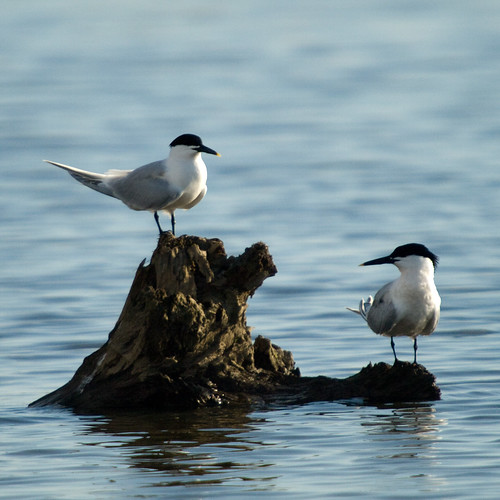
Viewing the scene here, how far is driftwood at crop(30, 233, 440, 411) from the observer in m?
9.20

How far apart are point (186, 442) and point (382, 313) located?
2.19 meters

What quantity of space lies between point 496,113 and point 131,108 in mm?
9362

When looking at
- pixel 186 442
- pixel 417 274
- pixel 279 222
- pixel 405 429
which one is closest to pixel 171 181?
pixel 417 274

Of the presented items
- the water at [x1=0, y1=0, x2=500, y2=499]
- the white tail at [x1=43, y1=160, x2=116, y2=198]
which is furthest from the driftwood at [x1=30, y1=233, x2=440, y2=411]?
the white tail at [x1=43, y1=160, x2=116, y2=198]

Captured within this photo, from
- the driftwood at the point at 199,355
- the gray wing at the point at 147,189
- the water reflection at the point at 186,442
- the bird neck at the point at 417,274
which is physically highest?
the gray wing at the point at 147,189

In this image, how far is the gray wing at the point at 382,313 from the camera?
1006 centimetres

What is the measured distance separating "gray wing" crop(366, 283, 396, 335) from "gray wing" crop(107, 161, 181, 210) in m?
1.89

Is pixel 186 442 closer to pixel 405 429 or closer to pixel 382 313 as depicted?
pixel 405 429

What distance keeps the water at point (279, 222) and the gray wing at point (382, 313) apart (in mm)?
725

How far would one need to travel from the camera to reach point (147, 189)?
10.7 m

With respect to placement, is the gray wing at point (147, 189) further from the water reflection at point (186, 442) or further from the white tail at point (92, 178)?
the water reflection at point (186, 442)

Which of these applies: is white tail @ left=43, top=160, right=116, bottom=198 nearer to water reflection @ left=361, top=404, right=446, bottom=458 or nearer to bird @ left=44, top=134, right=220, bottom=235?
bird @ left=44, top=134, right=220, bottom=235

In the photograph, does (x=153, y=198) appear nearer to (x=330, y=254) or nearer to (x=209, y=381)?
(x=209, y=381)

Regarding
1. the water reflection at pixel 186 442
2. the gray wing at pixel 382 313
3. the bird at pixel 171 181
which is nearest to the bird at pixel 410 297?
the gray wing at pixel 382 313
